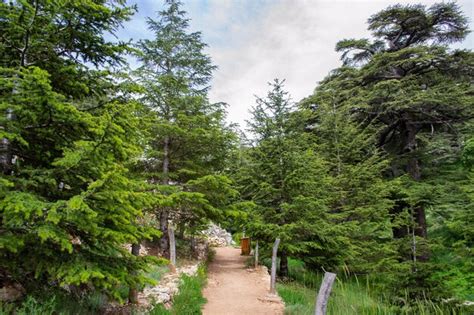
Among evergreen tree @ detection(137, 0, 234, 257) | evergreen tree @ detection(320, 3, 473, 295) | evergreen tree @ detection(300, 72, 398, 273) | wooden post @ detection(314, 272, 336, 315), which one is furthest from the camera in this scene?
evergreen tree @ detection(320, 3, 473, 295)

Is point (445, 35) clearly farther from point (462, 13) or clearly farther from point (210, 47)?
point (210, 47)

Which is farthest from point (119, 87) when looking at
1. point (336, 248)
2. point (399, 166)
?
point (399, 166)

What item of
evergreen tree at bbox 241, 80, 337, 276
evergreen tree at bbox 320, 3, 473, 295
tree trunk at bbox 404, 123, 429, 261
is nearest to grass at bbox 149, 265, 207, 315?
evergreen tree at bbox 241, 80, 337, 276

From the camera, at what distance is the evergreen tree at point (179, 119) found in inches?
447

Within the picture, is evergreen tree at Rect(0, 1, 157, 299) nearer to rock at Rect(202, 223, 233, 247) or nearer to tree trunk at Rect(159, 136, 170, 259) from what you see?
tree trunk at Rect(159, 136, 170, 259)

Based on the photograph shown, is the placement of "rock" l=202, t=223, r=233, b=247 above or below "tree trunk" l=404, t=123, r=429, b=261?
below

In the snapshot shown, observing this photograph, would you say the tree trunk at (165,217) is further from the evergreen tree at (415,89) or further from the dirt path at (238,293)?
the evergreen tree at (415,89)

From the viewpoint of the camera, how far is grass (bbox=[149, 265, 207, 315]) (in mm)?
5448

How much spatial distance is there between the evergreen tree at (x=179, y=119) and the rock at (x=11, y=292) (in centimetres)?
609

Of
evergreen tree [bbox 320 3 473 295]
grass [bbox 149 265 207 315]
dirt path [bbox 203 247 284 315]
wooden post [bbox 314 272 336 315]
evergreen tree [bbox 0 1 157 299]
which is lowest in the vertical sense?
dirt path [bbox 203 247 284 315]

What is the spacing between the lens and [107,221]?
3.83m

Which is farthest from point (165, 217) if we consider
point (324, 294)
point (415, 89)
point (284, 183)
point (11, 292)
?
point (415, 89)

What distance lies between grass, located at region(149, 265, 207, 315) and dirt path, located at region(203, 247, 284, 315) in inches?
13.3

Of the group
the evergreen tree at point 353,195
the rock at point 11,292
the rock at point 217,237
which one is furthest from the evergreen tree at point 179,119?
the rock at point 217,237
